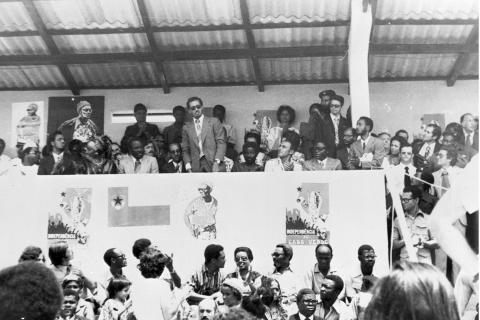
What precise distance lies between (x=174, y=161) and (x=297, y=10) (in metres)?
2.22

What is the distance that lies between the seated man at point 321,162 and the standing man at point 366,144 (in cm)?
26

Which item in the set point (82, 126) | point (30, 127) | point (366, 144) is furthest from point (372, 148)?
A: point (30, 127)

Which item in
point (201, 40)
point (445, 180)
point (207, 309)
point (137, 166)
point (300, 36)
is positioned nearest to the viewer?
point (207, 309)

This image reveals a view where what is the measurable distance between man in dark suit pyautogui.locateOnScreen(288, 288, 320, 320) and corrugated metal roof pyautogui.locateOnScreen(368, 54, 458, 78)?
3.48 meters

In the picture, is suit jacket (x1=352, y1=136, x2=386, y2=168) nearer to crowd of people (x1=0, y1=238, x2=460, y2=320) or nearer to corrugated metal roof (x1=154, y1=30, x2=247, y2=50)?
crowd of people (x1=0, y1=238, x2=460, y2=320)

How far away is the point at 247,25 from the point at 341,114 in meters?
1.53

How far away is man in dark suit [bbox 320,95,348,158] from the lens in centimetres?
649

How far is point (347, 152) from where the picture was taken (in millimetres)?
6273

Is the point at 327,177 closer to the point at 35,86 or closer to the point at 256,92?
the point at 256,92

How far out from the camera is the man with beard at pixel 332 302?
16.5 feet

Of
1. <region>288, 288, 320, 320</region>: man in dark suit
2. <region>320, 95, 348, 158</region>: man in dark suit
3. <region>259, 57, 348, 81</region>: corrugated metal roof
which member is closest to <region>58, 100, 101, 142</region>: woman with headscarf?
<region>259, 57, 348, 81</region>: corrugated metal roof

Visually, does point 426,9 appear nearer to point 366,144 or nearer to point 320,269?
point 366,144

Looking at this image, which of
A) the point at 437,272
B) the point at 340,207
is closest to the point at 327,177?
the point at 340,207

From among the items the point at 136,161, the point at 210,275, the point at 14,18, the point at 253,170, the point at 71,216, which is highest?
the point at 14,18
